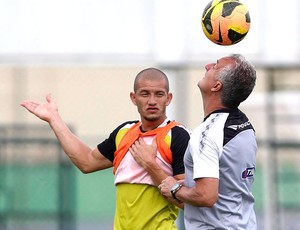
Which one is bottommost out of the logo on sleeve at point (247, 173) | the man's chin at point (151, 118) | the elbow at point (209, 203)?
the elbow at point (209, 203)

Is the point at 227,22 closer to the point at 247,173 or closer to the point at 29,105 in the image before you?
the point at 247,173

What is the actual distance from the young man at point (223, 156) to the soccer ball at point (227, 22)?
622 mm

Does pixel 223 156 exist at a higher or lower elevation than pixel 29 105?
lower

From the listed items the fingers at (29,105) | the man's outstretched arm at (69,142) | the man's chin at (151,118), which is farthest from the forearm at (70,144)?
the man's chin at (151,118)

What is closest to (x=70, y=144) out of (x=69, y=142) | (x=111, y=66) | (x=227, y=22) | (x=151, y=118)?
(x=69, y=142)

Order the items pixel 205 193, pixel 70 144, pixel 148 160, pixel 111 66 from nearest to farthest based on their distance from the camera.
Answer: pixel 205 193 → pixel 148 160 → pixel 70 144 → pixel 111 66

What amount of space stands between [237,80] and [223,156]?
40 centimetres

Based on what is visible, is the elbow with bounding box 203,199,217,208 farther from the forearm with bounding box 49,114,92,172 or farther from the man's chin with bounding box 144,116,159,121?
the forearm with bounding box 49,114,92,172

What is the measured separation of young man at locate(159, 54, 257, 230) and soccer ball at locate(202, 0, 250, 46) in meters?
0.62

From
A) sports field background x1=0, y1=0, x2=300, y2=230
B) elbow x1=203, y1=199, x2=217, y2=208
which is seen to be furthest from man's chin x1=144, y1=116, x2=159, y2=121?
sports field background x1=0, y1=0, x2=300, y2=230

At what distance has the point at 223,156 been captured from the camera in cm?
485

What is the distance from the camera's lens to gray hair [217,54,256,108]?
4.94 meters

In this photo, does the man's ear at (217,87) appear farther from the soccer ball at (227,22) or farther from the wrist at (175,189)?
the soccer ball at (227,22)

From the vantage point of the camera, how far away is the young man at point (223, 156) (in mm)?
4809
